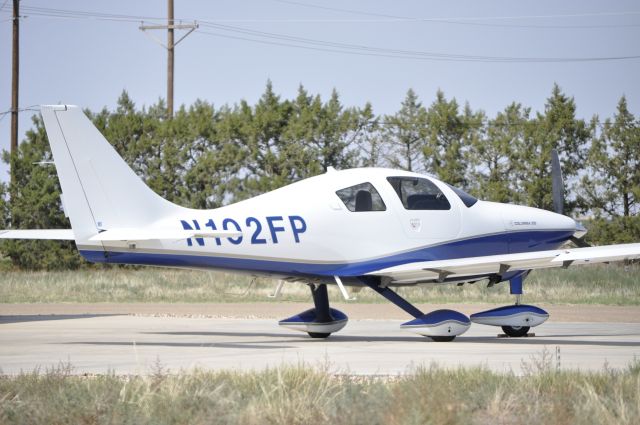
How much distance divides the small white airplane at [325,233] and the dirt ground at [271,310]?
6.54m

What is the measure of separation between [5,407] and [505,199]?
3762 centimetres

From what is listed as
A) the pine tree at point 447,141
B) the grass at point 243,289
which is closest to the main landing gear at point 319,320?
the grass at point 243,289

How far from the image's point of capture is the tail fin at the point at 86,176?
17.1 metres

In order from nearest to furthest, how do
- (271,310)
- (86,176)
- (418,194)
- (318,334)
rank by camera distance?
(86,176) → (418,194) → (318,334) → (271,310)

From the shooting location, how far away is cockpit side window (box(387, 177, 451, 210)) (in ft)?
62.8

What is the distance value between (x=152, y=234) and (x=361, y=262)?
3807mm

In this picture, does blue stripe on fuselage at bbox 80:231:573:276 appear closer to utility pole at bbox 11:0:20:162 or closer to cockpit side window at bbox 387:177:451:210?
cockpit side window at bbox 387:177:451:210

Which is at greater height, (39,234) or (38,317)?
(39,234)

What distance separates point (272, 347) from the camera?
17.9 m

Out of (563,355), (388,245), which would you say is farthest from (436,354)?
(388,245)

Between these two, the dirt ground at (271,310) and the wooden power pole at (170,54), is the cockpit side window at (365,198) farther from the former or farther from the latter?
the wooden power pole at (170,54)

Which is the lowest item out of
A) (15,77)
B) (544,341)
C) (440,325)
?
(544,341)

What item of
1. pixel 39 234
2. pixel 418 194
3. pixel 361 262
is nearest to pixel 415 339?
pixel 361 262

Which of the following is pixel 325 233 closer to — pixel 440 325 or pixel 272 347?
pixel 272 347
